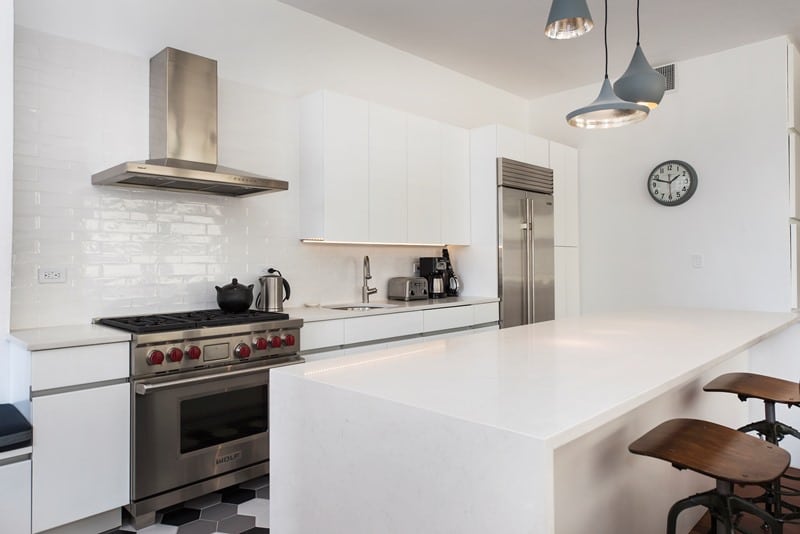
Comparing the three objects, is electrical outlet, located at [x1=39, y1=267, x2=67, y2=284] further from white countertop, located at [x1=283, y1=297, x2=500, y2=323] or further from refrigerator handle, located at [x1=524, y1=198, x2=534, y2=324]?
refrigerator handle, located at [x1=524, y1=198, x2=534, y2=324]

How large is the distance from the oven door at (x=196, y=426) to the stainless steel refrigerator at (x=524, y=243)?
2.38 metres

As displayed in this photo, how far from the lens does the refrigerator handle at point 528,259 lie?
16.0 feet

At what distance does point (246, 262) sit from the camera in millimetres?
3553

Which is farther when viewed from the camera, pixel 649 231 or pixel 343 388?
pixel 649 231

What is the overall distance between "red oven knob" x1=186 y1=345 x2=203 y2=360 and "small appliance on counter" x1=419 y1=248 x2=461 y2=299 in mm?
2273

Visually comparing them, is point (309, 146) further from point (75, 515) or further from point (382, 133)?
point (75, 515)

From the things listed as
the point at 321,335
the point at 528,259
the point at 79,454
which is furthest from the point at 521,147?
the point at 79,454

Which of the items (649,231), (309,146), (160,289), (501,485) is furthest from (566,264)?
(501,485)

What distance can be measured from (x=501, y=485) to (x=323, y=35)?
3.70 metres

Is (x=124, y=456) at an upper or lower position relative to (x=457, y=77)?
lower

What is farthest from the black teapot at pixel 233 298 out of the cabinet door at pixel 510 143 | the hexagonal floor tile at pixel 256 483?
the cabinet door at pixel 510 143

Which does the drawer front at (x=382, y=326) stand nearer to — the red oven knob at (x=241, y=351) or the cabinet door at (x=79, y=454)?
the red oven knob at (x=241, y=351)

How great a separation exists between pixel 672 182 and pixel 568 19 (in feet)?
10.9

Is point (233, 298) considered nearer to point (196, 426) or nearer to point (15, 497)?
point (196, 426)
